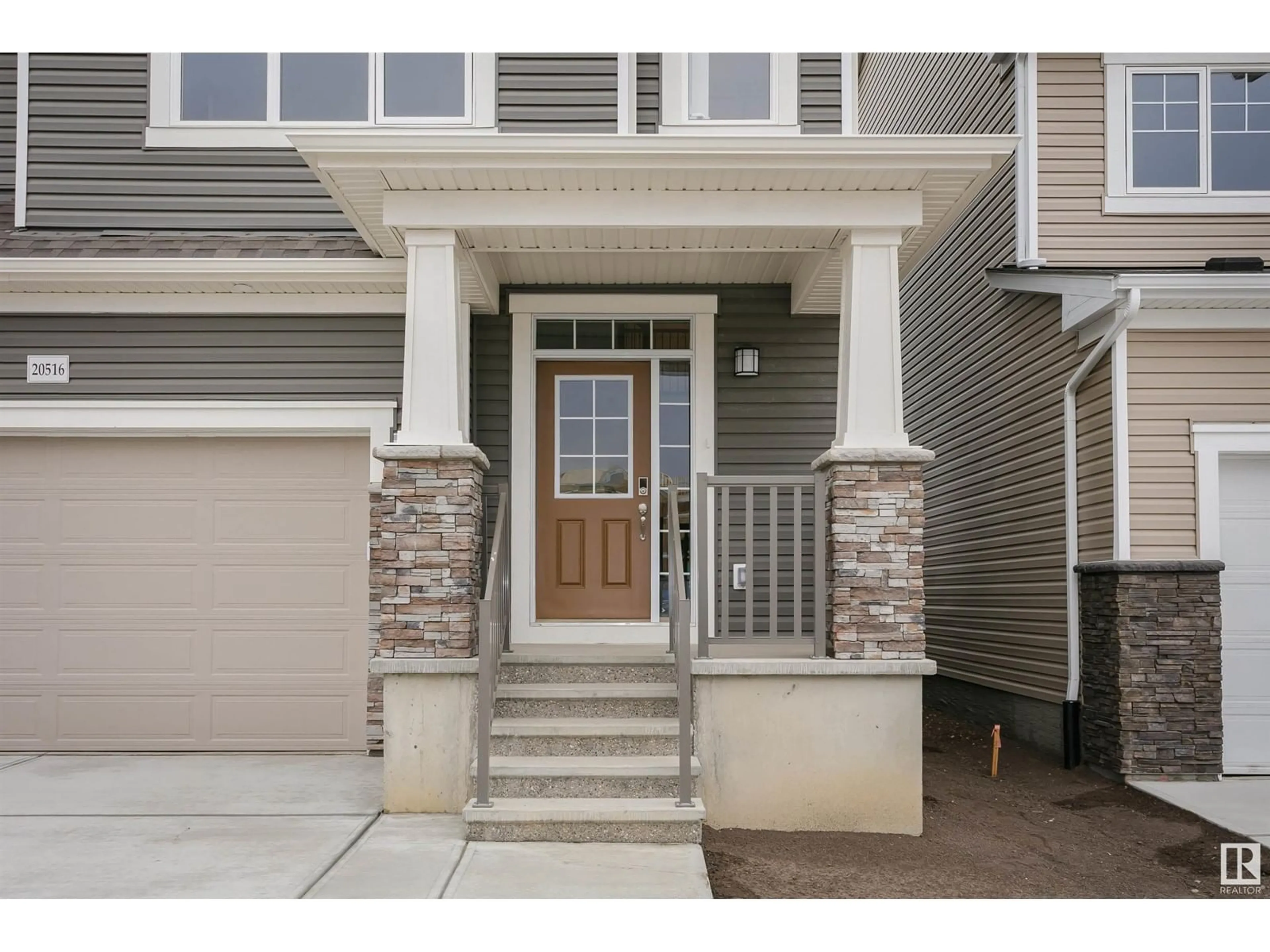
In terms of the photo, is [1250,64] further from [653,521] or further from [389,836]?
[389,836]

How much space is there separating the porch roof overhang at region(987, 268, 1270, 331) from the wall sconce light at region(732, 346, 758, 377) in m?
2.07

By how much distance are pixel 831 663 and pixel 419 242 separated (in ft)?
9.80

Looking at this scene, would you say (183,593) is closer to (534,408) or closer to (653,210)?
(534,408)

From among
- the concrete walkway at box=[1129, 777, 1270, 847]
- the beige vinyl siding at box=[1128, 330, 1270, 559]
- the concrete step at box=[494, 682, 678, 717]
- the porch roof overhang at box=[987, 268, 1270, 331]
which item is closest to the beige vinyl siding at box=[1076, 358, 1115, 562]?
the beige vinyl siding at box=[1128, 330, 1270, 559]

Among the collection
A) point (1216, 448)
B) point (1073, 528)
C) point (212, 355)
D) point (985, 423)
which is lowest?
point (1073, 528)

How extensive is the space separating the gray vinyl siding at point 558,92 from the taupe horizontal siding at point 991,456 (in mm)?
3143

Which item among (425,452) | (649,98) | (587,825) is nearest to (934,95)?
(649,98)

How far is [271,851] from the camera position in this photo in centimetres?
504

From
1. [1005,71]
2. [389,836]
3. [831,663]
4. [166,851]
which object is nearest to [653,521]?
[831,663]

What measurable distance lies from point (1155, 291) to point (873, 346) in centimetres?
215

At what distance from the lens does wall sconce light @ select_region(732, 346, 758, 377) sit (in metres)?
7.53

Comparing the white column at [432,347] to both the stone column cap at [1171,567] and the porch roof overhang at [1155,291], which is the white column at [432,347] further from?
the stone column cap at [1171,567]

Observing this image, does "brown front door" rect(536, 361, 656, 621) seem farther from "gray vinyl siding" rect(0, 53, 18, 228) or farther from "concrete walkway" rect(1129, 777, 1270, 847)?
"gray vinyl siding" rect(0, 53, 18, 228)

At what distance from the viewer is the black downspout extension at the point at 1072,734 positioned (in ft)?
25.2
